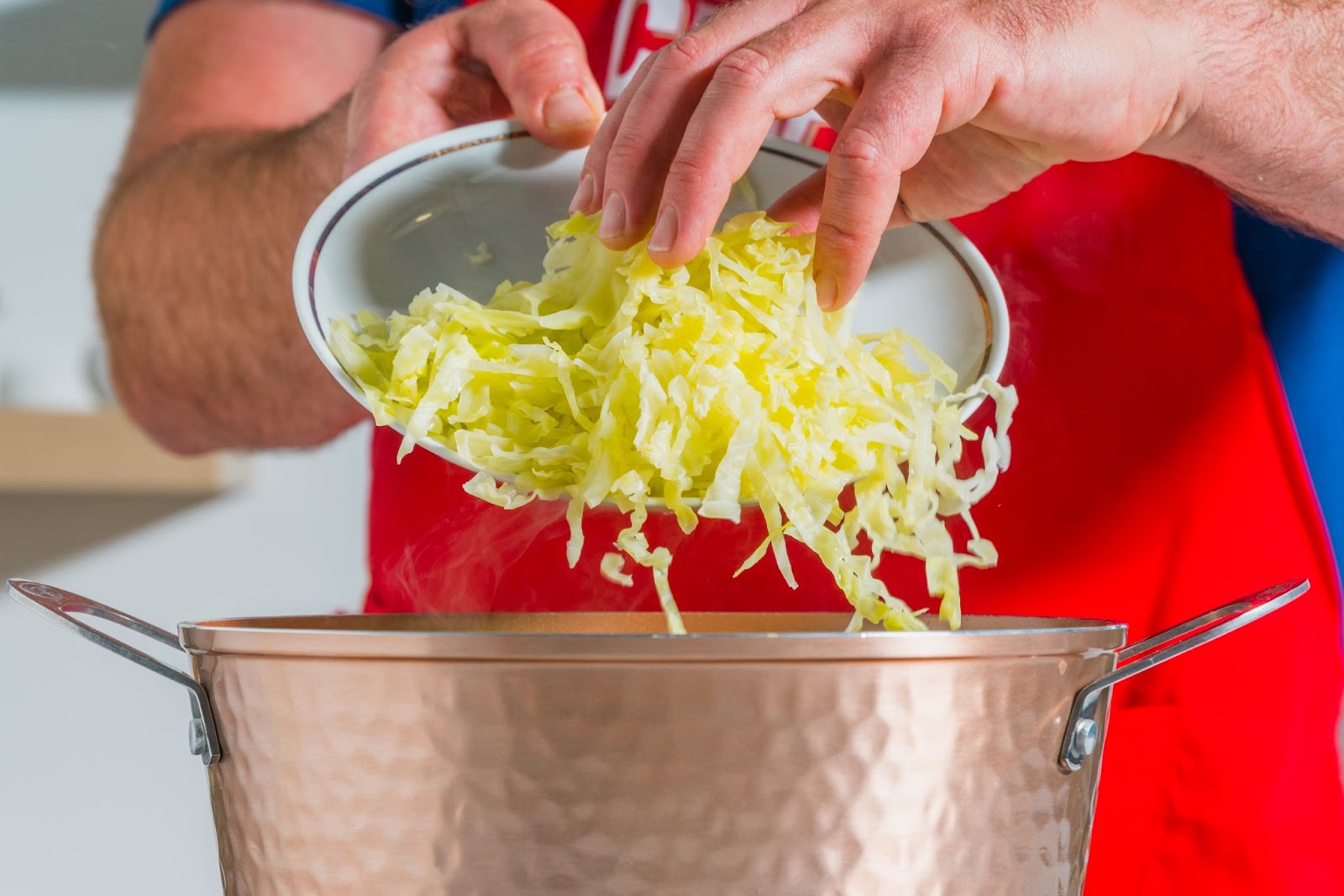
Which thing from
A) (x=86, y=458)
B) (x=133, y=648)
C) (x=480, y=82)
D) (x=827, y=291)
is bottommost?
(x=133, y=648)

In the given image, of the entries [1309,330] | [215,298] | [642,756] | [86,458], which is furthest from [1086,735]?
[86,458]

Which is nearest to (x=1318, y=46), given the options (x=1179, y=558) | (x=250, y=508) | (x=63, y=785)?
(x=1179, y=558)

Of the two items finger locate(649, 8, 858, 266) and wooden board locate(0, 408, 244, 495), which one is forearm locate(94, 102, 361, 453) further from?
wooden board locate(0, 408, 244, 495)

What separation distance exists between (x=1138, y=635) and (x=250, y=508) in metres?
1.67

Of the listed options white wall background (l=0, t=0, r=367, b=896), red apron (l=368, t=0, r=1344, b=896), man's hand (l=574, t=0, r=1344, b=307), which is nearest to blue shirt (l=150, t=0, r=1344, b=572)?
red apron (l=368, t=0, r=1344, b=896)

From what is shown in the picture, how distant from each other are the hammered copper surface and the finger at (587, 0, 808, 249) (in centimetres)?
30

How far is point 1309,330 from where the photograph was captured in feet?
3.36

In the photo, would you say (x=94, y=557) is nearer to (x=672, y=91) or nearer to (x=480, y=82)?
(x=480, y=82)

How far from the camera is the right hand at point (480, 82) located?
772mm

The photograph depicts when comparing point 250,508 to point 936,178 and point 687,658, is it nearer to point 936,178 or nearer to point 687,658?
point 936,178

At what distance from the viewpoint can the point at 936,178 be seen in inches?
29.7

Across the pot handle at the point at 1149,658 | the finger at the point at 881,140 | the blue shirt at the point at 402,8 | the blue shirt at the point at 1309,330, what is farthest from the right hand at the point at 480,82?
the blue shirt at the point at 1309,330

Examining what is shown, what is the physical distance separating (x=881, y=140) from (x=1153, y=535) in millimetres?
564

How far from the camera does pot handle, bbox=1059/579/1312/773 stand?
0.55 m
